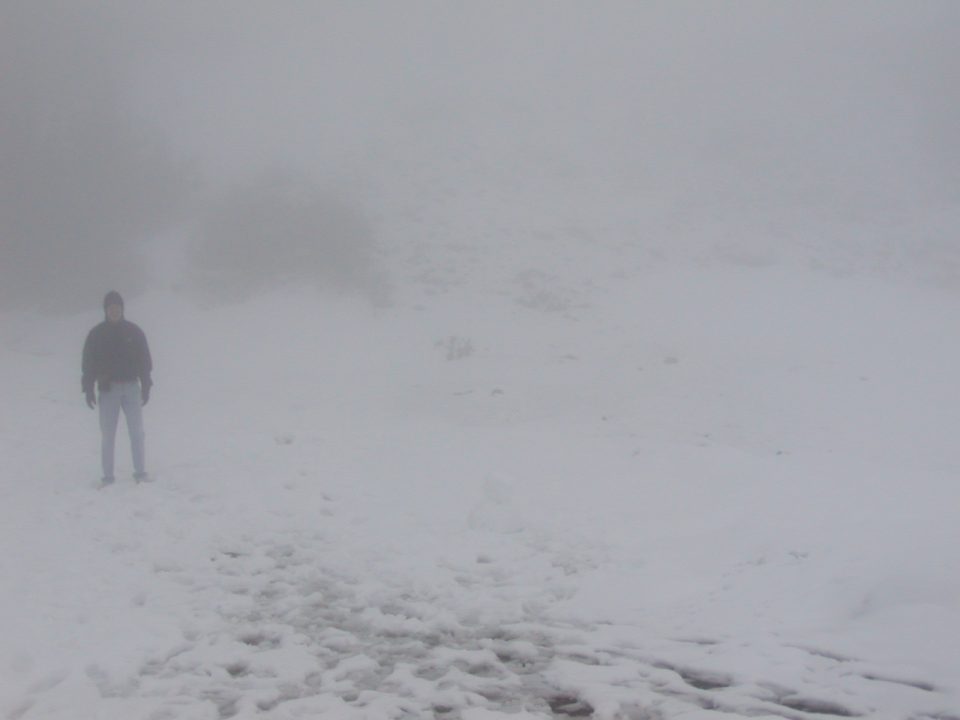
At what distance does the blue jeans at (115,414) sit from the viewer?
892 centimetres

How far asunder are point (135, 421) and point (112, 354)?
88 cm

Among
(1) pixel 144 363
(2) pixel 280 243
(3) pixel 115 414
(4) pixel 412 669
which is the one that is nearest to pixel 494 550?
(4) pixel 412 669

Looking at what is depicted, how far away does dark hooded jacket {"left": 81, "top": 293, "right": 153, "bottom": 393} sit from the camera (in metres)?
8.81

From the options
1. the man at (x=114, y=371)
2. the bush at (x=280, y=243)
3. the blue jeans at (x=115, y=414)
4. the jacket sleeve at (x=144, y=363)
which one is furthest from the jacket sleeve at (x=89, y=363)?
the bush at (x=280, y=243)

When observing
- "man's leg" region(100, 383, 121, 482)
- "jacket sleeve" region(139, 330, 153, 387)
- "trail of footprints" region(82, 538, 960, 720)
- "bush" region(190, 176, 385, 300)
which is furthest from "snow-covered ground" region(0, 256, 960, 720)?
"bush" region(190, 176, 385, 300)

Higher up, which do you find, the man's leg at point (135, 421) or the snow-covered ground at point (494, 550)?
the man's leg at point (135, 421)

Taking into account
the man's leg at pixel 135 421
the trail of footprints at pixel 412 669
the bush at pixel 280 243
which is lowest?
the trail of footprints at pixel 412 669

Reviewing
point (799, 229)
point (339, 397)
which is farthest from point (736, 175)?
point (339, 397)

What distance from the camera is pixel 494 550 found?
7309 millimetres

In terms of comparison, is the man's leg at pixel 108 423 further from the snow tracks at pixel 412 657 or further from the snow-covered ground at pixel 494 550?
the snow tracks at pixel 412 657

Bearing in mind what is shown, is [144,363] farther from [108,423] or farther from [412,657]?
[412,657]

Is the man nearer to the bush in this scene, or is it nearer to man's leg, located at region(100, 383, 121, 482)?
man's leg, located at region(100, 383, 121, 482)

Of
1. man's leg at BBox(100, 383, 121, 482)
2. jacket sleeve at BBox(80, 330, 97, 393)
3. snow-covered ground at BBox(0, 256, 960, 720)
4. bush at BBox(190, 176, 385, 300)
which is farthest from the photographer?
bush at BBox(190, 176, 385, 300)

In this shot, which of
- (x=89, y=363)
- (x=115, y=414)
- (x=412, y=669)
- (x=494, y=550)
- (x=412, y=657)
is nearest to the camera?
(x=412, y=669)
